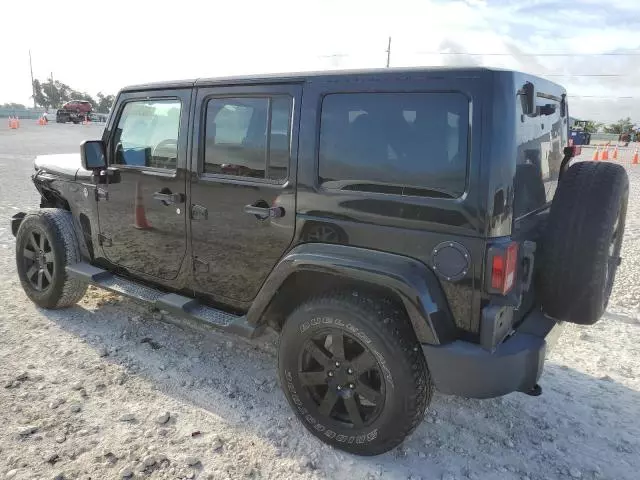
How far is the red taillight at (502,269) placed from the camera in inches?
85.4

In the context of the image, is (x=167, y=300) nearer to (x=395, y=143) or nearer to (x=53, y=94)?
(x=395, y=143)

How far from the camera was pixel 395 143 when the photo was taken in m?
2.41

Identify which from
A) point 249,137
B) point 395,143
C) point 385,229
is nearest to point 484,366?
point 385,229

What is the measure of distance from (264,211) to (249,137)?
1.62ft

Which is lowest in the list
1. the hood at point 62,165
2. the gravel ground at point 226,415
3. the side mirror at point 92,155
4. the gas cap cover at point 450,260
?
the gravel ground at point 226,415

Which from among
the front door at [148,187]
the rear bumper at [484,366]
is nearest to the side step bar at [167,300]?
the front door at [148,187]

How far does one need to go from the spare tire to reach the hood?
3.48 meters

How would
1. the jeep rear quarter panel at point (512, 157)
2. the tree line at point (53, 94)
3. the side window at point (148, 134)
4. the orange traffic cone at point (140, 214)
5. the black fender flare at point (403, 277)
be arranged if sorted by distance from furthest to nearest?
the tree line at point (53, 94), the orange traffic cone at point (140, 214), the side window at point (148, 134), the black fender flare at point (403, 277), the jeep rear quarter panel at point (512, 157)

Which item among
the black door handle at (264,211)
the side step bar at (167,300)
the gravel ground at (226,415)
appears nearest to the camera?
the gravel ground at (226,415)

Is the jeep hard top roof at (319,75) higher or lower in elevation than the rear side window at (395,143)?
higher

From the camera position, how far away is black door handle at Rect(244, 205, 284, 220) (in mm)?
2787

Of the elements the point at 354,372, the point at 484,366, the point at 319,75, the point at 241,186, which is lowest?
the point at 354,372

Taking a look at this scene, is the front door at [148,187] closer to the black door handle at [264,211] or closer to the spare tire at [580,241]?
the black door handle at [264,211]

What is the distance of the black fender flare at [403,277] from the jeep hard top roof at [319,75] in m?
0.86
